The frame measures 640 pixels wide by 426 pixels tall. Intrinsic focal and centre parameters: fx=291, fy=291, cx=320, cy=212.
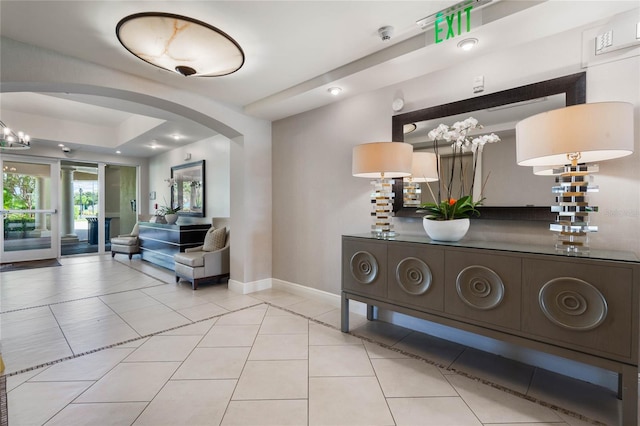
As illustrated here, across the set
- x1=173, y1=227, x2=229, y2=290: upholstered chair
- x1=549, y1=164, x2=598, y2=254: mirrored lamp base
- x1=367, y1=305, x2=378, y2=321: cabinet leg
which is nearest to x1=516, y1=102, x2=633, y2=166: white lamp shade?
x1=549, y1=164, x2=598, y2=254: mirrored lamp base

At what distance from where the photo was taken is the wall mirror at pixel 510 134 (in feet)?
6.66

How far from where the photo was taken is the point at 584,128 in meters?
1.54

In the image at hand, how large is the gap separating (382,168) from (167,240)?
4576 mm

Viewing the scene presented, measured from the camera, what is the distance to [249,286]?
4.03 metres

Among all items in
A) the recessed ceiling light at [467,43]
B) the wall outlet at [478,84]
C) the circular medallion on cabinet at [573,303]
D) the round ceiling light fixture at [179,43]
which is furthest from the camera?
the wall outlet at [478,84]

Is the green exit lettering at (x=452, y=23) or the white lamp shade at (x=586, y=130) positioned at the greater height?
the green exit lettering at (x=452, y=23)

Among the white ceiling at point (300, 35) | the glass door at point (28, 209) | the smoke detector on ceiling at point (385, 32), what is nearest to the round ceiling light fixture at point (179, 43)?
the white ceiling at point (300, 35)

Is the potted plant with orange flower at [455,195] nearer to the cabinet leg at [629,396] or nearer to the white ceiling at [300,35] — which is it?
the white ceiling at [300,35]

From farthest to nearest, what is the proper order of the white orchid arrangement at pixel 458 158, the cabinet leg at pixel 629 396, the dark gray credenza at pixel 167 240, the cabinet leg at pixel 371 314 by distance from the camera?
the dark gray credenza at pixel 167 240, the cabinet leg at pixel 371 314, the white orchid arrangement at pixel 458 158, the cabinet leg at pixel 629 396

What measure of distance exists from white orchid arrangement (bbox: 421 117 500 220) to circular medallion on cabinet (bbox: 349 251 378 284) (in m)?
0.61

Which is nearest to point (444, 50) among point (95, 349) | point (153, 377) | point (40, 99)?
point (153, 377)

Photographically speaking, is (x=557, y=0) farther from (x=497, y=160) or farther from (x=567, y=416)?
(x=567, y=416)

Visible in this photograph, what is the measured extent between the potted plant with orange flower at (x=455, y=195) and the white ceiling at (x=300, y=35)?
0.59 m

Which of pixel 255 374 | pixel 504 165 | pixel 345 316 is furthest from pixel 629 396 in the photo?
pixel 255 374
